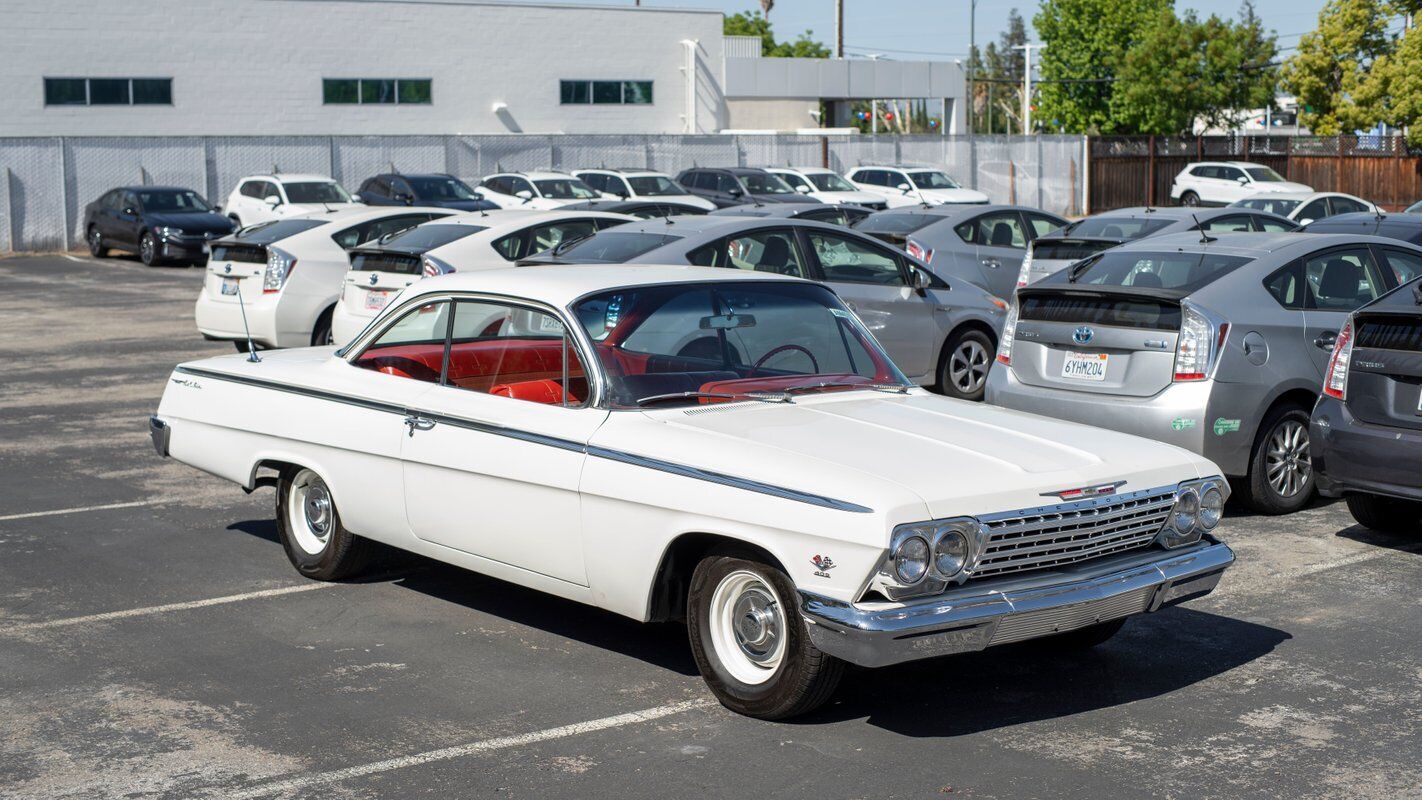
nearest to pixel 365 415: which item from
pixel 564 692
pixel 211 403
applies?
pixel 211 403

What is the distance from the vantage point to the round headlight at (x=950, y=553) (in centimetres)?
551

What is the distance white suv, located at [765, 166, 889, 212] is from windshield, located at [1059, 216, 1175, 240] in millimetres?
19177

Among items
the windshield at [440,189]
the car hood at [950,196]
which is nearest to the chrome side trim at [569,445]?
the windshield at [440,189]

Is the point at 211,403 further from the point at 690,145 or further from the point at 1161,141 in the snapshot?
the point at 1161,141

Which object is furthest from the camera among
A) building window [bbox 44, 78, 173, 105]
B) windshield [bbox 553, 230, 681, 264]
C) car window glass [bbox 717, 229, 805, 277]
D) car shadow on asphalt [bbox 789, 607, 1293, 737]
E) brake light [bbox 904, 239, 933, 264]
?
building window [bbox 44, 78, 173, 105]

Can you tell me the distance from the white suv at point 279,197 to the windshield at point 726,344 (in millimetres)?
26256

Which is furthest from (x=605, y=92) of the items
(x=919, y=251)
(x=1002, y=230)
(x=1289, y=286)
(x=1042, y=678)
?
(x=1042, y=678)

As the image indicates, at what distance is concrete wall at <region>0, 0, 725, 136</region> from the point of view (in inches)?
1633

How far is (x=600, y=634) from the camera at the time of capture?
7.14 meters

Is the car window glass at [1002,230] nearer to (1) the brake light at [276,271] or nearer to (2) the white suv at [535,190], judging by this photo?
(1) the brake light at [276,271]

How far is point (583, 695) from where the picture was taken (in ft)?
20.5

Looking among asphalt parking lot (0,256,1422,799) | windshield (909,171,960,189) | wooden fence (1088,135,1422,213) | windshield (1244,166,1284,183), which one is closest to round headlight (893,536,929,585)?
asphalt parking lot (0,256,1422,799)

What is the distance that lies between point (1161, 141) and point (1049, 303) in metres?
42.5

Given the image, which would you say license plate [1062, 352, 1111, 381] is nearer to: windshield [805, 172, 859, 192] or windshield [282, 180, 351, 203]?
windshield [282, 180, 351, 203]
